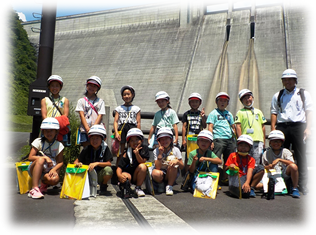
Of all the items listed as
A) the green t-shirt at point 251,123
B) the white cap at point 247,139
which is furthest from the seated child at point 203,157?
the green t-shirt at point 251,123

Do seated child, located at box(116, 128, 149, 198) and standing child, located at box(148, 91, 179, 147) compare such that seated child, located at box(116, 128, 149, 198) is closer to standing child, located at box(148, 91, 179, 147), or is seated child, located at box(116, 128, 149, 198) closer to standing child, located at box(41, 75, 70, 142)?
standing child, located at box(148, 91, 179, 147)

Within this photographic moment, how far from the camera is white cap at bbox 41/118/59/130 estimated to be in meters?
3.91

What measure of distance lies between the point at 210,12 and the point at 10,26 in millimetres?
23255

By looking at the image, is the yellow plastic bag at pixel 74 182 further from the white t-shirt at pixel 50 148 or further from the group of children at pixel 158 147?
the white t-shirt at pixel 50 148

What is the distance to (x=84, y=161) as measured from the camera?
409 cm

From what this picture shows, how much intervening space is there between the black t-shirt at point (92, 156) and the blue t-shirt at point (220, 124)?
171cm

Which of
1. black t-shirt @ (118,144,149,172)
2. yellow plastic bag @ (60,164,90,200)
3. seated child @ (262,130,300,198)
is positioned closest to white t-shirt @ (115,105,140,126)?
black t-shirt @ (118,144,149,172)

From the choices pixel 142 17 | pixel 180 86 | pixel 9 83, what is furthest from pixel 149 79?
pixel 9 83

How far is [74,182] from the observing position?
12.4 ft

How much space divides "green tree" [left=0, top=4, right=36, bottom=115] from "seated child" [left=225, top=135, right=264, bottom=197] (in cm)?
2773

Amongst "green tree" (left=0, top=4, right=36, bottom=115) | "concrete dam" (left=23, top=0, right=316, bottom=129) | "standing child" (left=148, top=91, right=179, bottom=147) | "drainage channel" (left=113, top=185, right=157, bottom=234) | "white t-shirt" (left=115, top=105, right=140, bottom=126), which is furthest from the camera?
"green tree" (left=0, top=4, right=36, bottom=115)

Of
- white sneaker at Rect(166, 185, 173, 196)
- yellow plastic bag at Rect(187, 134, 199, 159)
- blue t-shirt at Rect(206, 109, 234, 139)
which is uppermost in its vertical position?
blue t-shirt at Rect(206, 109, 234, 139)

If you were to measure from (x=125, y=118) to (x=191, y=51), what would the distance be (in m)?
22.0

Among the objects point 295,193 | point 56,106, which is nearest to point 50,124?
point 56,106
